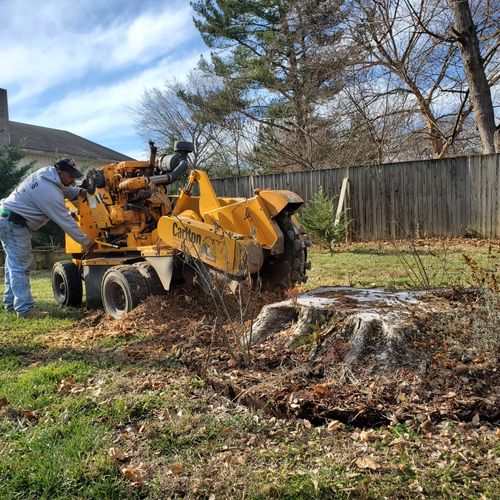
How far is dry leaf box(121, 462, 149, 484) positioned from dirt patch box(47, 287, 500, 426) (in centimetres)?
91

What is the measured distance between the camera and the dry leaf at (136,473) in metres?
2.58

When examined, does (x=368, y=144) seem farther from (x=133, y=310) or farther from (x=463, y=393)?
(x=463, y=393)

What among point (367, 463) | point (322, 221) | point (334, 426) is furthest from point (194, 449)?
point (322, 221)

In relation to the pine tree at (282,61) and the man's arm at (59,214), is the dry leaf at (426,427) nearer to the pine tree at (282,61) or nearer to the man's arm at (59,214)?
the man's arm at (59,214)

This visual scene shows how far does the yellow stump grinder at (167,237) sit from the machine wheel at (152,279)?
0.01 m

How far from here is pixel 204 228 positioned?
5.41 meters

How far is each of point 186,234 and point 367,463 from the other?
3455 mm

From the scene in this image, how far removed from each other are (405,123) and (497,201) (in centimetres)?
645

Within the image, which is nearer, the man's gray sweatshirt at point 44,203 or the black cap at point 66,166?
the man's gray sweatshirt at point 44,203

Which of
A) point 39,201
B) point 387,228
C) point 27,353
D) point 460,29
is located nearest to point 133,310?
point 27,353

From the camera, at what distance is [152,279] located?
6.17 m

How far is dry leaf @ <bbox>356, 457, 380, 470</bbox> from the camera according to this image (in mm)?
2535

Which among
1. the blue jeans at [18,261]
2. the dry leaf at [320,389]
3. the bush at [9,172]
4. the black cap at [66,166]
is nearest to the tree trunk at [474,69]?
the black cap at [66,166]

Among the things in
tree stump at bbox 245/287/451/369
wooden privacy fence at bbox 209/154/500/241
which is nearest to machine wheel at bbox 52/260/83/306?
tree stump at bbox 245/287/451/369
